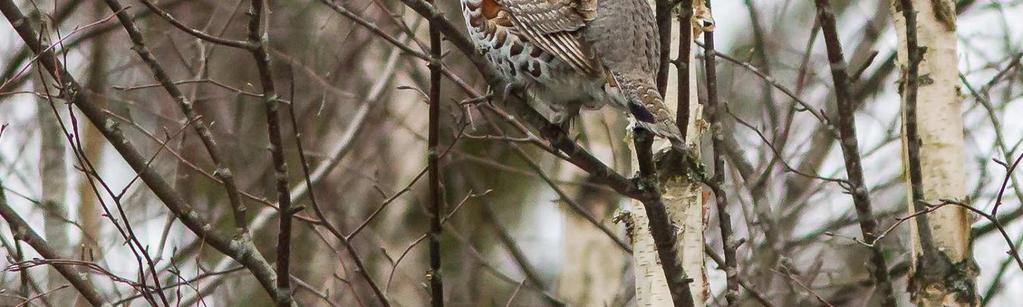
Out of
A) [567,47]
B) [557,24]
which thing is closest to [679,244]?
[567,47]

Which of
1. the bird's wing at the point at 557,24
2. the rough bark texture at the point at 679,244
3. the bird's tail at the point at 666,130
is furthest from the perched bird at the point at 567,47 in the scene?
the bird's tail at the point at 666,130

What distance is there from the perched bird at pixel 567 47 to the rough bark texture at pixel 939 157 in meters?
0.92

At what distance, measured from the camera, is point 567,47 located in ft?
14.7

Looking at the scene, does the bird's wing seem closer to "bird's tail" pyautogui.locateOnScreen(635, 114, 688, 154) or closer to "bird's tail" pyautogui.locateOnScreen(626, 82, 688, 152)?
"bird's tail" pyautogui.locateOnScreen(626, 82, 688, 152)

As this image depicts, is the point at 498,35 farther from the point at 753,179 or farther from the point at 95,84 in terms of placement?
the point at 95,84

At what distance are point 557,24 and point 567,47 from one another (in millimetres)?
140

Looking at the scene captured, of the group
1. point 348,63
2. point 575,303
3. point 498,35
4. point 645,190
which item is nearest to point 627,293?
point 575,303

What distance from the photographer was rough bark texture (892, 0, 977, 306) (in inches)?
181

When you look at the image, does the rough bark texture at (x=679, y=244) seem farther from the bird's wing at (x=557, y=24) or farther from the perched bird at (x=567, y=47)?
the bird's wing at (x=557, y=24)

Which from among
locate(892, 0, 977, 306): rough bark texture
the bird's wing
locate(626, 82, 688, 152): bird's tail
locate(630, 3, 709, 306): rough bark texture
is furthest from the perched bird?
locate(892, 0, 977, 306): rough bark texture

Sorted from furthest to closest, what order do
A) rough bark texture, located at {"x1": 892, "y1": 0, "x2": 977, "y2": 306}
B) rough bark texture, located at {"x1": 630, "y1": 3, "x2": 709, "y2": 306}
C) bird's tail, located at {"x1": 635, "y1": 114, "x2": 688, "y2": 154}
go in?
rough bark texture, located at {"x1": 892, "y1": 0, "x2": 977, "y2": 306}, rough bark texture, located at {"x1": 630, "y1": 3, "x2": 709, "y2": 306}, bird's tail, located at {"x1": 635, "y1": 114, "x2": 688, "y2": 154}

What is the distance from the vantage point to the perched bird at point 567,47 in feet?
14.6

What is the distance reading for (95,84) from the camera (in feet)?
28.1

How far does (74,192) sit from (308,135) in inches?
101
